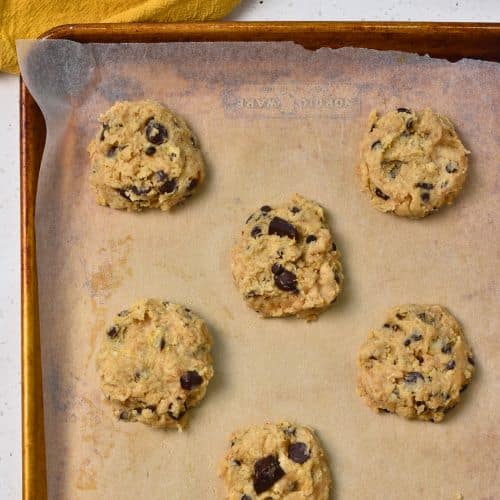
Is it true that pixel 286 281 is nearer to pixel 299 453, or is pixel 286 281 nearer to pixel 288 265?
pixel 288 265

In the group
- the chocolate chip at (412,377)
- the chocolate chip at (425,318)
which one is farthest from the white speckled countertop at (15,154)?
the chocolate chip at (412,377)

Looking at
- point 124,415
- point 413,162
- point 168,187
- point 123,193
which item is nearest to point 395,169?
point 413,162

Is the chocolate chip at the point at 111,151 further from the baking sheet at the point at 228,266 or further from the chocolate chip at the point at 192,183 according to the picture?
the chocolate chip at the point at 192,183

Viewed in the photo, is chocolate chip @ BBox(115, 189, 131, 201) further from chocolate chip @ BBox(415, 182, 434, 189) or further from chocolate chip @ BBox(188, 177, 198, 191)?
chocolate chip @ BBox(415, 182, 434, 189)

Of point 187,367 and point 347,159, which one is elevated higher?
point 347,159

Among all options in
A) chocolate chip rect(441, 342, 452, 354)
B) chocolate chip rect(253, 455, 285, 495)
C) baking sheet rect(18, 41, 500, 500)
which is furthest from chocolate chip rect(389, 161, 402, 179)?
chocolate chip rect(253, 455, 285, 495)

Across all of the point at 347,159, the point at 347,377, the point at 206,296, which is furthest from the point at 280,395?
the point at 347,159

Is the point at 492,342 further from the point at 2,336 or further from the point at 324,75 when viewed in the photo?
the point at 2,336
